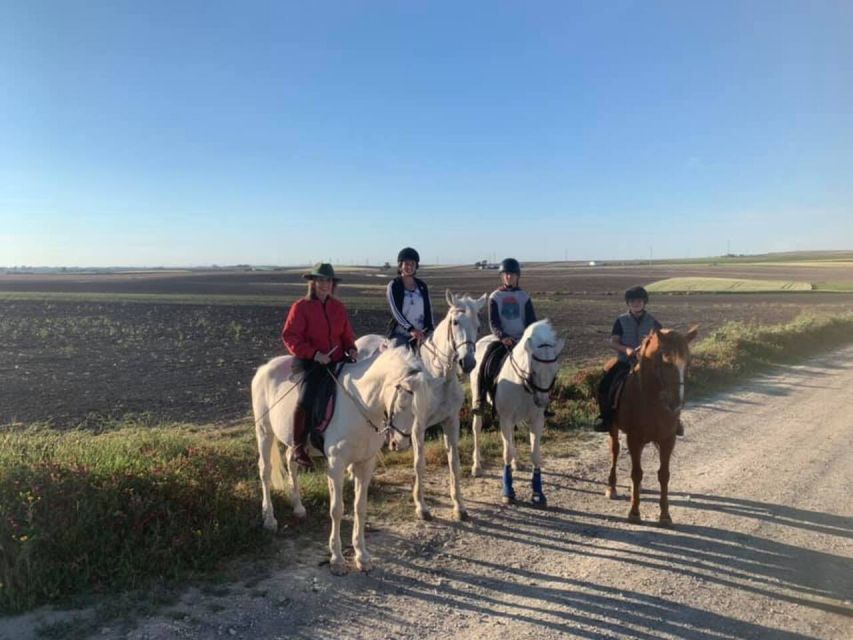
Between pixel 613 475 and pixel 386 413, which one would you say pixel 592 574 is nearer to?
pixel 613 475

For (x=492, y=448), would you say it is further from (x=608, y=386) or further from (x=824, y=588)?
(x=824, y=588)

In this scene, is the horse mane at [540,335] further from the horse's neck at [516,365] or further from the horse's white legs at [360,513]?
the horse's white legs at [360,513]

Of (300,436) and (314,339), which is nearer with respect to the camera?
(300,436)

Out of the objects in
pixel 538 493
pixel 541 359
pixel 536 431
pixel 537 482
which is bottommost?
pixel 538 493

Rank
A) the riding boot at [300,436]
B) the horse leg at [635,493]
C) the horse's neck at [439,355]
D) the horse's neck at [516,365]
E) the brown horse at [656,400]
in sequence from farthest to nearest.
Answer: the horse's neck at [516,365] < the horse's neck at [439,355] < the horse leg at [635,493] < the brown horse at [656,400] < the riding boot at [300,436]

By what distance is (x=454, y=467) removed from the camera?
6.45 m

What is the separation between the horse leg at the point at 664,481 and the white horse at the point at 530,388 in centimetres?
133

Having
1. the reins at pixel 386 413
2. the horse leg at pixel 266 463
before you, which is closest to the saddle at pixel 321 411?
the reins at pixel 386 413

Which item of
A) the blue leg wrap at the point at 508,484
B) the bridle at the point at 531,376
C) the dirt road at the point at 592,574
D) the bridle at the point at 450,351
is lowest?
the dirt road at the point at 592,574

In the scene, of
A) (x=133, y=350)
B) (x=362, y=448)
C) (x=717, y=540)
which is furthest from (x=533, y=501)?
(x=133, y=350)

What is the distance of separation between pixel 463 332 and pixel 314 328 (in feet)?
5.44

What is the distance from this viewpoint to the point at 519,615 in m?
4.37

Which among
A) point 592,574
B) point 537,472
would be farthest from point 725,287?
point 592,574

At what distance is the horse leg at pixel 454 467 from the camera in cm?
623
